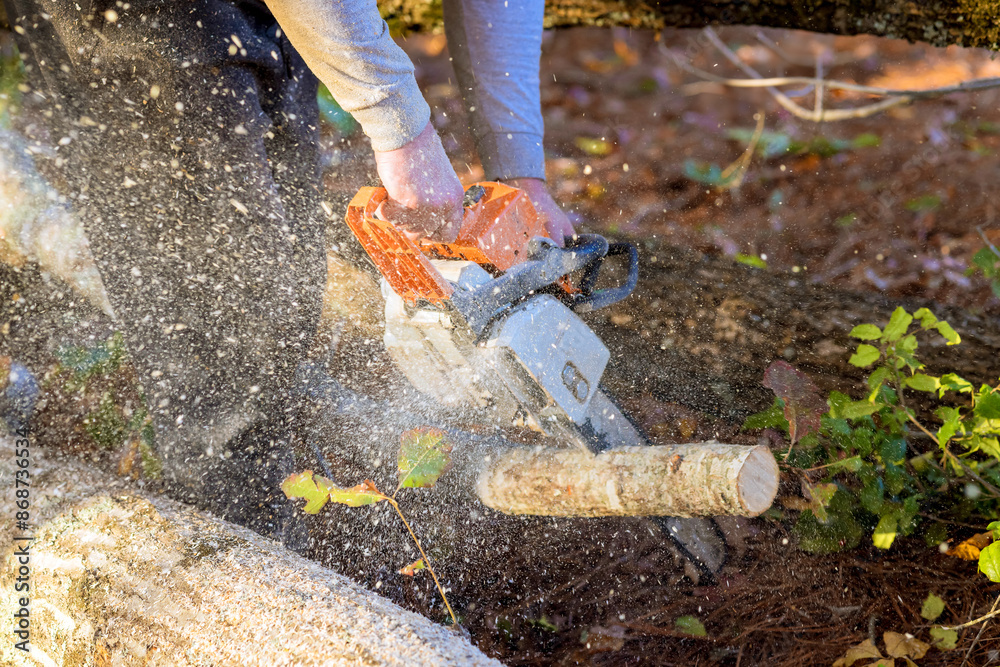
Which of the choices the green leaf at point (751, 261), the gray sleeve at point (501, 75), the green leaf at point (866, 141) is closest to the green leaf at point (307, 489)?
the gray sleeve at point (501, 75)

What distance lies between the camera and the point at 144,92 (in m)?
1.57

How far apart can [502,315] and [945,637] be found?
4.07 feet

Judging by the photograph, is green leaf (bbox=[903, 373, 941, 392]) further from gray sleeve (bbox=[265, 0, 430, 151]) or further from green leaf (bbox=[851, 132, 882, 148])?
green leaf (bbox=[851, 132, 882, 148])

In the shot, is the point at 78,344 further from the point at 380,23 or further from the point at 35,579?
the point at 380,23

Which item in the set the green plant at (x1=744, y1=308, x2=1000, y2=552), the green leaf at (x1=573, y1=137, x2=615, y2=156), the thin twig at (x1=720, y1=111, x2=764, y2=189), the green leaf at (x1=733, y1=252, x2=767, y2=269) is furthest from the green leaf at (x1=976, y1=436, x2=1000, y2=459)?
the green leaf at (x1=573, y1=137, x2=615, y2=156)

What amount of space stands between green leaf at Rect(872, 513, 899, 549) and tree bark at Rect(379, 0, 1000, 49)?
4.47 feet

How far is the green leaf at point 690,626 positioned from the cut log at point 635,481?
0.40 meters

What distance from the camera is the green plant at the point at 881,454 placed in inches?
59.5

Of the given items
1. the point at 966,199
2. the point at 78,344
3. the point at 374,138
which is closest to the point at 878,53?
the point at 966,199

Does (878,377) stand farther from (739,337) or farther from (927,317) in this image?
(739,337)

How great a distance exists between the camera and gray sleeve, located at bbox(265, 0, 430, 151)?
49.4 inches

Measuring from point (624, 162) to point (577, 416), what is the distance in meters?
3.34

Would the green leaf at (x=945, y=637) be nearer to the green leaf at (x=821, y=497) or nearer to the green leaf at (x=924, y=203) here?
the green leaf at (x=821, y=497)

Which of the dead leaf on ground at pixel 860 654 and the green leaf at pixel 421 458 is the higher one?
the green leaf at pixel 421 458
